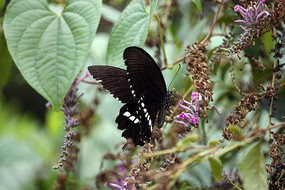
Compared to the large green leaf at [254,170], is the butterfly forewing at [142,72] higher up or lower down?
higher up

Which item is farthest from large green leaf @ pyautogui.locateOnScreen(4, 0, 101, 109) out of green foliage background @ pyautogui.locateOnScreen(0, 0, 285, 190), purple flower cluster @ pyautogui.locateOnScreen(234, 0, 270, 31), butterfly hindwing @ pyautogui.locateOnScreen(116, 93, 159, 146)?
purple flower cluster @ pyautogui.locateOnScreen(234, 0, 270, 31)

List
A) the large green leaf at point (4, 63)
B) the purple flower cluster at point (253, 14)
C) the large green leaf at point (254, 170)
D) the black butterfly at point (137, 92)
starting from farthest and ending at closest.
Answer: the large green leaf at point (4, 63), the black butterfly at point (137, 92), the purple flower cluster at point (253, 14), the large green leaf at point (254, 170)

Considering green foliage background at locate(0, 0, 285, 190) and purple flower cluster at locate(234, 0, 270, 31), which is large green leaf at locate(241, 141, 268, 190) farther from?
purple flower cluster at locate(234, 0, 270, 31)

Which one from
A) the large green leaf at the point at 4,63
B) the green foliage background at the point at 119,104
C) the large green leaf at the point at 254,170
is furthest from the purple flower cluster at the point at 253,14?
the large green leaf at the point at 4,63

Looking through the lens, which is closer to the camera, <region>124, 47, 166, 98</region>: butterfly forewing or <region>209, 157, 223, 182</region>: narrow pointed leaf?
<region>209, 157, 223, 182</region>: narrow pointed leaf

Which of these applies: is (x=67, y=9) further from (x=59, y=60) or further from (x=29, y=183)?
(x=29, y=183)

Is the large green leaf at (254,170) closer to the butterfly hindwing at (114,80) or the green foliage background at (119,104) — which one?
the green foliage background at (119,104)
